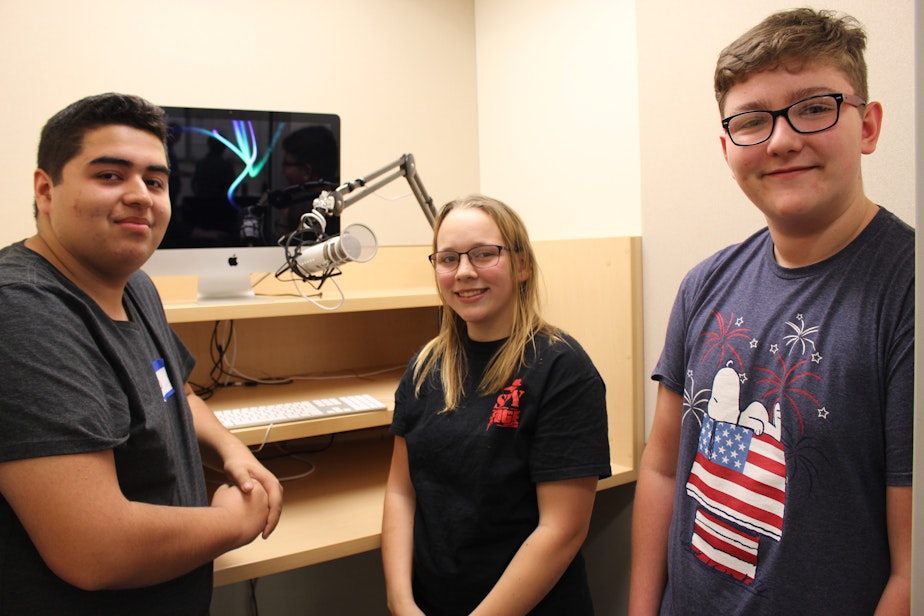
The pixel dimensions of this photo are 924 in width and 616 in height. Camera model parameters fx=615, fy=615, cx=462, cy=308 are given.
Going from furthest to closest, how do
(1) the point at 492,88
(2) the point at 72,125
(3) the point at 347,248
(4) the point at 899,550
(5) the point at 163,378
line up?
(1) the point at 492,88 → (3) the point at 347,248 → (5) the point at 163,378 → (2) the point at 72,125 → (4) the point at 899,550

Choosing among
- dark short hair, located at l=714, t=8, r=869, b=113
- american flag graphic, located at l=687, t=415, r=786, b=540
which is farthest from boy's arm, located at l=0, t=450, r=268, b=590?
dark short hair, located at l=714, t=8, r=869, b=113

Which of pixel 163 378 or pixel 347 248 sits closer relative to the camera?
pixel 163 378

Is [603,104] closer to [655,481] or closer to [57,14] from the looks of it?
[655,481]

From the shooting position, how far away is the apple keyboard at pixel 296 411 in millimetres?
1413

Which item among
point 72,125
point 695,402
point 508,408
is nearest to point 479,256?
point 508,408

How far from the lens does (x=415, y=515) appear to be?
128 cm

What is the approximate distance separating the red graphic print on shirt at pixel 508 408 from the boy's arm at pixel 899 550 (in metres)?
0.59

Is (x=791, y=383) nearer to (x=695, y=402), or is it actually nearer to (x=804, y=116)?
(x=695, y=402)

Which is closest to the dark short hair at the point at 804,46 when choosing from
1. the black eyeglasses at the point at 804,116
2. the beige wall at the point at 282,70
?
the black eyeglasses at the point at 804,116

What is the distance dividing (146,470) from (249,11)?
62.5 inches

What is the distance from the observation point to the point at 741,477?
834 millimetres

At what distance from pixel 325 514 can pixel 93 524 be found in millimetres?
696

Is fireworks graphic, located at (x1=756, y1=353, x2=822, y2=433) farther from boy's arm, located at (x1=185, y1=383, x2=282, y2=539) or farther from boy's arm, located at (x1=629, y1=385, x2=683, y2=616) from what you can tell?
boy's arm, located at (x1=185, y1=383, x2=282, y2=539)

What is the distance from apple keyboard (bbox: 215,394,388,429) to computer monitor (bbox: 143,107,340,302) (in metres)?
0.32
